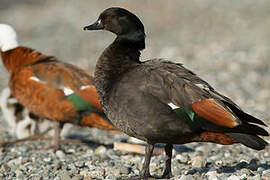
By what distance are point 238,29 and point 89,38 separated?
22.2ft

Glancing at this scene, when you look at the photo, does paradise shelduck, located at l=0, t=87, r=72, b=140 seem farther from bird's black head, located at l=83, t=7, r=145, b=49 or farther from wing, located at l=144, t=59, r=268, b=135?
wing, located at l=144, t=59, r=268, b=135

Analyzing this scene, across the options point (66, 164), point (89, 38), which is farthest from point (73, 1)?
point (66, 164)

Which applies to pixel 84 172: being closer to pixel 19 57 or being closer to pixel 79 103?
pixel 79 103

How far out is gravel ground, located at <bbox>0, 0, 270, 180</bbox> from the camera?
23.8ft

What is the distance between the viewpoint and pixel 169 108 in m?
5.87

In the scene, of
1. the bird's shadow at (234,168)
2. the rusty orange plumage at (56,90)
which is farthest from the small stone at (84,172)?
the rusty orange plumage at (56,90)

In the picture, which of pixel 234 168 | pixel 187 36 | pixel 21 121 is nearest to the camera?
pixel 234 168

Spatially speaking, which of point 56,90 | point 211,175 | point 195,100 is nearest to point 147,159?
point 211,175

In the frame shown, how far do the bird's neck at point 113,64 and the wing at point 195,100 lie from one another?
33cm

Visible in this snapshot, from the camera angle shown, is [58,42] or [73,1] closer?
[58,42]

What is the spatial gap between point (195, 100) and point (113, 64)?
1.18 meters

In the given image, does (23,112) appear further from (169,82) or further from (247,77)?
(247,77)

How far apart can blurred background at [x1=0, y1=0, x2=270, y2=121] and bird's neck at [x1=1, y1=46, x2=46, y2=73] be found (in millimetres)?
4949

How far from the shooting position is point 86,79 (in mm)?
8992
